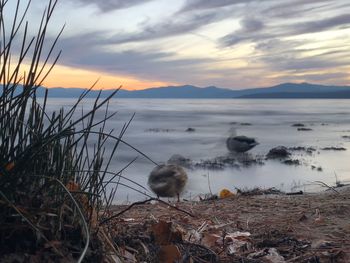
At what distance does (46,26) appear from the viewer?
2004mm

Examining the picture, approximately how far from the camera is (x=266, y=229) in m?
3.88

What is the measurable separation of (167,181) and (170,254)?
22.1ft

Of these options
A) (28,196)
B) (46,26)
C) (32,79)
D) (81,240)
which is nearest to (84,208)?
(81,240)

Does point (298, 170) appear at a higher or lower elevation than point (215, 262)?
lower

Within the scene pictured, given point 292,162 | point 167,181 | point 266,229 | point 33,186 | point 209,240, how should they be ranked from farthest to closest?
1. point 292,162
2. point 167,181
3. point 266,229
4. point 209,240
5. point 33,186

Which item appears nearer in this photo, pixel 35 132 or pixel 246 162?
pixel 35 132

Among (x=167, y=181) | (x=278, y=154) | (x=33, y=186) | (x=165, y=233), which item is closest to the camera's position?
(x=33, y=186)

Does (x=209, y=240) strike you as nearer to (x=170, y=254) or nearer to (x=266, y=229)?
(x=170, y=254)

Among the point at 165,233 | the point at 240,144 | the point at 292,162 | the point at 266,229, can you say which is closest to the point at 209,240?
the point at 165,233

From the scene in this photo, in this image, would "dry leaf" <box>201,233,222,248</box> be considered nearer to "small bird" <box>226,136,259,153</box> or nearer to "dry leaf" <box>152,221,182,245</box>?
"dry leaf" <box>152,221,182,245</box>

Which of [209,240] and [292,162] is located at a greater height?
[209,240]

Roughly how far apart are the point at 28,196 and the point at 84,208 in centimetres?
36

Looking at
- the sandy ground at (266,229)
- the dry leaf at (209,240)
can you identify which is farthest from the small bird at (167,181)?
the dry leaf at (209,240)

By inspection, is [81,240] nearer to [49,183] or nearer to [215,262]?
[49,183]
